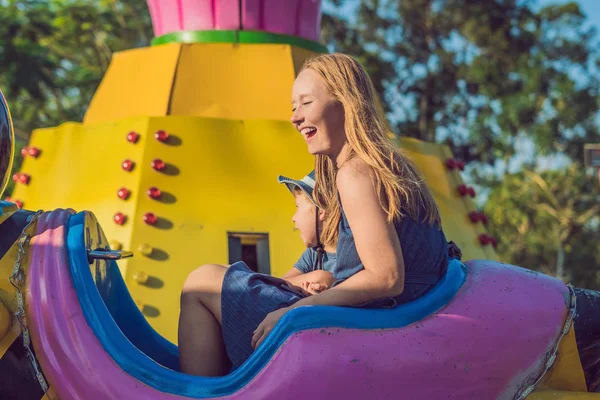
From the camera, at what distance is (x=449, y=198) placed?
4.77m

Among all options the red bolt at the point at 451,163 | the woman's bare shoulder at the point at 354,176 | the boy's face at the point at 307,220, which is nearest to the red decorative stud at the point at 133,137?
the red bolt at the point at 451,163

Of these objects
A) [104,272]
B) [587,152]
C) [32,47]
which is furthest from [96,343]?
[32,47]

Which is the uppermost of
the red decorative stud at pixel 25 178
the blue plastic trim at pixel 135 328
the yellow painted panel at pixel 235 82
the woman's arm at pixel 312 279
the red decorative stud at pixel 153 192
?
the yellow painted panel at pixel 235 82

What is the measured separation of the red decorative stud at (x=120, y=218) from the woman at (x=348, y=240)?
200cm

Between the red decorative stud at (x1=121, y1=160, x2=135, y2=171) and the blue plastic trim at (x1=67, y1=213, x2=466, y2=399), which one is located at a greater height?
the red decorative stud at (x1=121, y1=160, x2=135, y2=171)

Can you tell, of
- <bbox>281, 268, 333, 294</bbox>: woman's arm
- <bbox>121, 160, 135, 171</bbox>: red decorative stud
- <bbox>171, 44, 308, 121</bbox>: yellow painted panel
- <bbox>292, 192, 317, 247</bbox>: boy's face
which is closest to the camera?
<bbox>281, 268, 333, 294</bbox>: woman's arm

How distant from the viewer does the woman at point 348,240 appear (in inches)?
76.4

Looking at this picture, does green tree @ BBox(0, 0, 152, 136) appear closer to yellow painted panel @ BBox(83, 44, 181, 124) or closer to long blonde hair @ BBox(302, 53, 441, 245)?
yellow painted panel @ BBox(83, 44, 181, 124)

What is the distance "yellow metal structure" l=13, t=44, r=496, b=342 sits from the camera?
3979 mm

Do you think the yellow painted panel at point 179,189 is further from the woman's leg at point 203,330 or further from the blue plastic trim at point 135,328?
the woman's leg at point 203,330

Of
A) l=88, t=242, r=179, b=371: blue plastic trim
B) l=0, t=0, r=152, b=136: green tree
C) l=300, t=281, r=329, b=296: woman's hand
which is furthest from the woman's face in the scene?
l=0, t=0, r=152, b=136: green tree

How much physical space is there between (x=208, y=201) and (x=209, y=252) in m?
0.26

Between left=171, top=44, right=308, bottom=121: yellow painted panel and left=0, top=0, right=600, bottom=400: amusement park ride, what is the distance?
0.01 m

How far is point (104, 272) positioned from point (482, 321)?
95 centimetres
